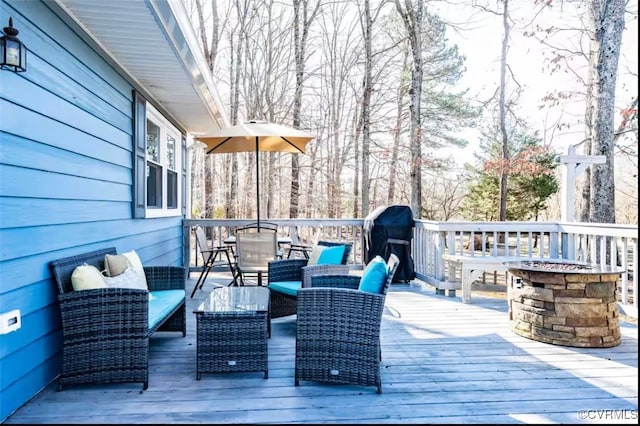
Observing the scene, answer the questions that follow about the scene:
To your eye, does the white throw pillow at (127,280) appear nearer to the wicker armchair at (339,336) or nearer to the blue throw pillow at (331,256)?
the wicker armchair at (339,336)

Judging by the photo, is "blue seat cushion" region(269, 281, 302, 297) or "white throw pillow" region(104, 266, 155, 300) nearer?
"white throw pillow" region(104, 266, 155, 300)

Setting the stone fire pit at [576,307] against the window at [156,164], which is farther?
the window at [156,164]

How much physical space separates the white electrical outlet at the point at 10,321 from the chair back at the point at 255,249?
9.47ft

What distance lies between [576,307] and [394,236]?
9.17ft

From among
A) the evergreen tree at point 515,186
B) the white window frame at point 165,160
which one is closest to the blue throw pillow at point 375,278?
the white window frame at point 165,160

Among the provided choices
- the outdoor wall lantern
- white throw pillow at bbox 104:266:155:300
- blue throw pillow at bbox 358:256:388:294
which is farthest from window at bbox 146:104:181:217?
blue throw pillow at bbox 358:256:388:294

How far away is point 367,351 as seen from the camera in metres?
2.57

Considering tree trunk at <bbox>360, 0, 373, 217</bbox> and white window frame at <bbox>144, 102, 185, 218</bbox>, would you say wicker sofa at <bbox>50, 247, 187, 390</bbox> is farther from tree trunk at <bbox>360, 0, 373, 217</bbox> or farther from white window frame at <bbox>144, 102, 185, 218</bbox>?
tree trunk at <bbox>360, 0, 373, 217</bbox>

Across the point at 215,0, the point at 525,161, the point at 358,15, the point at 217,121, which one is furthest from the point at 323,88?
the point at 217,121

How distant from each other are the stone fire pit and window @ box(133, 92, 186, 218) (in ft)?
12.7

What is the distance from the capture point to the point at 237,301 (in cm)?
319

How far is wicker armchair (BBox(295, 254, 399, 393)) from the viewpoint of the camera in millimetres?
2566

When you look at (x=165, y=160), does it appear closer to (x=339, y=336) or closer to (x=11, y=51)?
(x=11, y=51)

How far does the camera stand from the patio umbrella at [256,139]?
5035 millimetres
